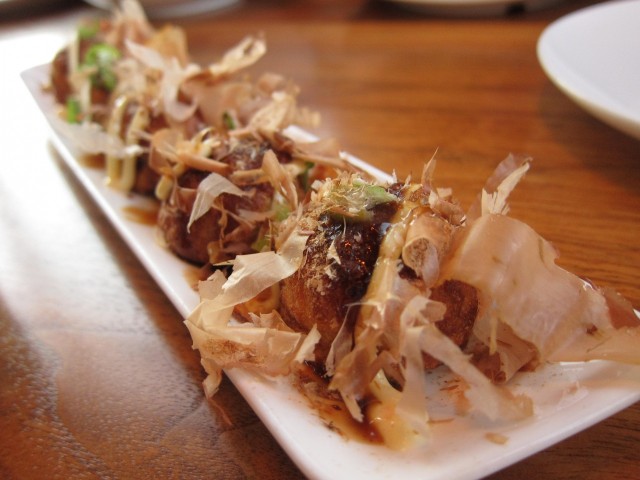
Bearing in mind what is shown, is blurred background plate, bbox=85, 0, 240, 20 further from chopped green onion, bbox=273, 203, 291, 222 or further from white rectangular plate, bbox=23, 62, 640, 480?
white rectangular plate, bbox=23, 62, 640, 480

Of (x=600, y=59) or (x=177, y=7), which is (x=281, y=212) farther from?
(x=177, y=7)

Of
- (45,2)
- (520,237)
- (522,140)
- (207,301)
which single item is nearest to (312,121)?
(522,140)

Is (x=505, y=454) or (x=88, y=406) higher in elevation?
(x=505, y=454)

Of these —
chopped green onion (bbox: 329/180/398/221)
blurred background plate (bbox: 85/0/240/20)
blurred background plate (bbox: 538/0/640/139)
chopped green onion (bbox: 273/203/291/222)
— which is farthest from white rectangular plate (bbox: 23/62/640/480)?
blurred background plate (bbox: 85/0/240/20)

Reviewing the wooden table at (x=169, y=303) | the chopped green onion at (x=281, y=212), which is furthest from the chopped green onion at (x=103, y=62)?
the chopped green onion at (x=281, y=212)

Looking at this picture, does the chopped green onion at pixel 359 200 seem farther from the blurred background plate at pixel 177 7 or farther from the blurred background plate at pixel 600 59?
the blurred background plate at pixel 177 7

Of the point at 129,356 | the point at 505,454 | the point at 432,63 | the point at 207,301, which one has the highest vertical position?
the point at 207,301

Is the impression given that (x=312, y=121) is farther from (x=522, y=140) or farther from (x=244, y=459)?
(x=244, y=459)

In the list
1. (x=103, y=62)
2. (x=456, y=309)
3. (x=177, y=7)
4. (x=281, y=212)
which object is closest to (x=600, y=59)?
(x=281, y=212)
